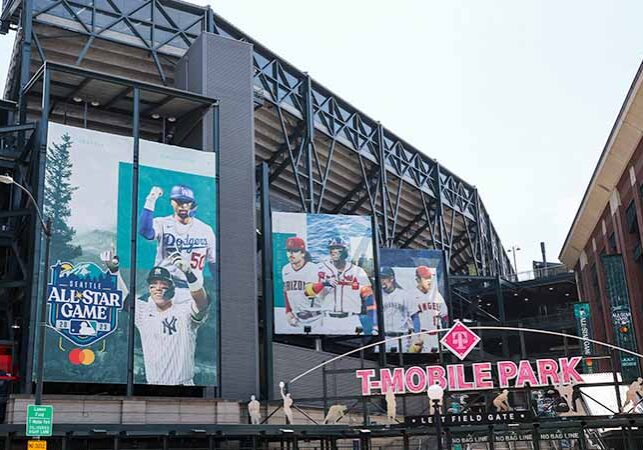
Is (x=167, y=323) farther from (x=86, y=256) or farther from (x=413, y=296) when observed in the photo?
(x=413, y=296)

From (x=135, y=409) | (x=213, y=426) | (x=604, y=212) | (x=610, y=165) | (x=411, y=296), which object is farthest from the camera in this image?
(x=411, y=296)

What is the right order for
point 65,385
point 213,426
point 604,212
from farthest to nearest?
Answer: point 604,212 < point 65,385 < point 213,426

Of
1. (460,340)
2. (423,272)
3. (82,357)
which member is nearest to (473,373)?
(460,340)

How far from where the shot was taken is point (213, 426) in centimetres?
3738

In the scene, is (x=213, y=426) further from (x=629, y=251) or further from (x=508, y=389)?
(x=629, y=251)

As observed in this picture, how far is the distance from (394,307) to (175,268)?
3185 centimetres

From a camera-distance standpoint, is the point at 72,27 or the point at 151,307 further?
the point at 72,27

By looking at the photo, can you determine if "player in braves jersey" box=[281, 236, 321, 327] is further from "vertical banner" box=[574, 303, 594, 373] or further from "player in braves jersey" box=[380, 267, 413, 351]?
"vertical banner" box=[574, 303, 594, 373]

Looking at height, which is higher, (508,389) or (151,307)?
(151,307)

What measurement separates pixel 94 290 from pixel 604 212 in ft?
125

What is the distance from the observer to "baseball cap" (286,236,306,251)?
62.5 m

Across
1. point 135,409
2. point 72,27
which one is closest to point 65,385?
point 135,409

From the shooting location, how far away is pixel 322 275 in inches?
2498

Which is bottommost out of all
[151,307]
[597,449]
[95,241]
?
[597,449]
